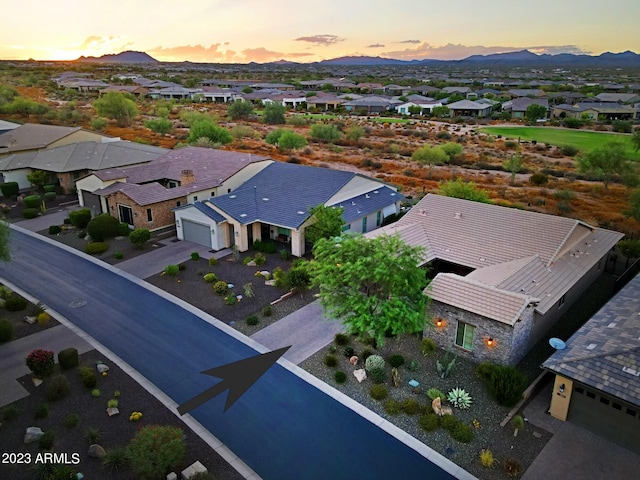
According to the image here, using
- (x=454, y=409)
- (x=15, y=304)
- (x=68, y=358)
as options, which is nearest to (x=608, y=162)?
(x=454, y=409)

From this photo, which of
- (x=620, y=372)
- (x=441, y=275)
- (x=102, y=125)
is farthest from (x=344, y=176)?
(x=102, y=125)

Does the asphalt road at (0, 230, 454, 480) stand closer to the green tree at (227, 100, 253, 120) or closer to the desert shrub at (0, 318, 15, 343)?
the desert shrub at (0, 318, 15, 343)

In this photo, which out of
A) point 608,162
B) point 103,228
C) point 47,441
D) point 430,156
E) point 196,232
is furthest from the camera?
point 430,156

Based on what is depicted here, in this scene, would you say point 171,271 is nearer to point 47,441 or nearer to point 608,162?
point 47,441

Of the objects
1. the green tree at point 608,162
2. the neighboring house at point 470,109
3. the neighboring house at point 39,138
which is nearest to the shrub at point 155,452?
the neighboring house at point 39,138

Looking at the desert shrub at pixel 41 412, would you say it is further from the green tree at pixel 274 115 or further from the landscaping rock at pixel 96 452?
the green tree at pixel 274 115

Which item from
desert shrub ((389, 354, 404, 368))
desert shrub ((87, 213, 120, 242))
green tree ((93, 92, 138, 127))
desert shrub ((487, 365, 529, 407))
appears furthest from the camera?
green tree ((93, 92, 138, 127))

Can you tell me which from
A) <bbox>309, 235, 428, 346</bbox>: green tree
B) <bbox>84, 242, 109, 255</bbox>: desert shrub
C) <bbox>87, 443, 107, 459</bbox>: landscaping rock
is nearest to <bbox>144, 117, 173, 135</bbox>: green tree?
<bbox>84, 242, 109, 255</bbox>: desert shrub
